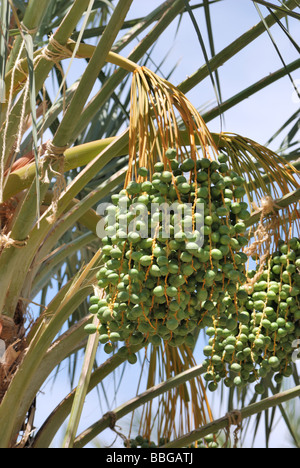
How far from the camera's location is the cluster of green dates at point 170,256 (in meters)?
1.12

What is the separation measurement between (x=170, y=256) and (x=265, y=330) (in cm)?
37

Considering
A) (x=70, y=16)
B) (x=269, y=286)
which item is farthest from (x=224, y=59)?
(x=269, y=286)

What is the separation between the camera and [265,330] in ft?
4.61

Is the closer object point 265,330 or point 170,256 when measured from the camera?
point 170,256

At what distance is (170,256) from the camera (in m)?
1.15

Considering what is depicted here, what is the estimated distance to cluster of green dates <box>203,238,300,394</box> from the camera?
1.39 meters

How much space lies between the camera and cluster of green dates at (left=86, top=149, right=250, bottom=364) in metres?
1.12

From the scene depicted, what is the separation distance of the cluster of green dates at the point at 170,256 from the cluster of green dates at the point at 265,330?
0.65 feet

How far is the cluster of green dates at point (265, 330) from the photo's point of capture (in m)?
1.39

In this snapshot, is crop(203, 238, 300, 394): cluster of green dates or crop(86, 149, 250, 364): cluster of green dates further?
crop(203, 238, 300, 394): cluster of green dates

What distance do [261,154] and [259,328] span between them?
1.36ft

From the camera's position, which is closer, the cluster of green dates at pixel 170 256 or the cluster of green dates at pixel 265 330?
the cluster of green dates at pixel 170 256

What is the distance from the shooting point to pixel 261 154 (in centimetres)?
151

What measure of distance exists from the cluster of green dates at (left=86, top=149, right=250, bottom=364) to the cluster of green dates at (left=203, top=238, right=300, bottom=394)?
0.20 metres
